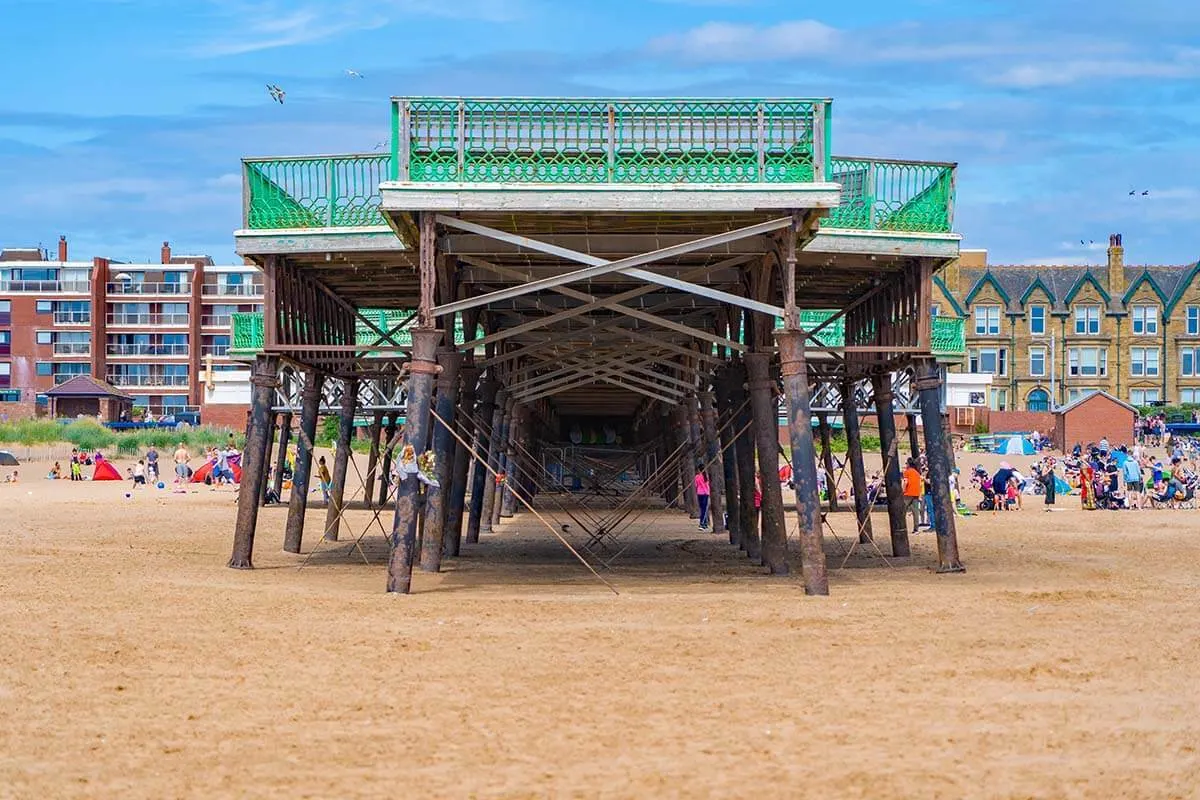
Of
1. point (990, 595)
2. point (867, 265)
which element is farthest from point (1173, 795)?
point (867, 265)

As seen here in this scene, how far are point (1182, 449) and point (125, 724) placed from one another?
67217 mm

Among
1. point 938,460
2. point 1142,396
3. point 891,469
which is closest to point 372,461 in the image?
point 891,469

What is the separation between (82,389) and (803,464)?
283 feet

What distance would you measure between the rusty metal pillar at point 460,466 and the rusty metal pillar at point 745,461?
3535 mm

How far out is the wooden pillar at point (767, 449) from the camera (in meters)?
18.9

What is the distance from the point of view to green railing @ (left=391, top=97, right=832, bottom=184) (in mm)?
16297

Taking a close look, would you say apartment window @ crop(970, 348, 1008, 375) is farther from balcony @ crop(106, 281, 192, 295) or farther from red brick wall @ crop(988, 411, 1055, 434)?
balcony @ crop(106, 281, 192, 295)

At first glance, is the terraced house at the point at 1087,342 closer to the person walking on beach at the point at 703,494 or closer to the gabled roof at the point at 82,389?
the gabled roof at the point at 82,389

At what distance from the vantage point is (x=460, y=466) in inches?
887

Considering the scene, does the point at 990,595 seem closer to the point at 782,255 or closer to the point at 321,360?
the point at 782,255

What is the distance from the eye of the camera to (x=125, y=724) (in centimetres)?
944

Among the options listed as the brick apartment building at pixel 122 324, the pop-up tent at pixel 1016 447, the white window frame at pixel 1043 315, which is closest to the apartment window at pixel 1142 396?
the white window frame at pixel 1043 315

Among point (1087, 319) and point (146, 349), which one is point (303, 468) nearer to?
point (1087, 319)

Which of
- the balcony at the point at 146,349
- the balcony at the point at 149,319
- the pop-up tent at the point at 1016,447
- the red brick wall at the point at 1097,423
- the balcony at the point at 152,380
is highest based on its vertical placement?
the balcony at the point at 149,319
